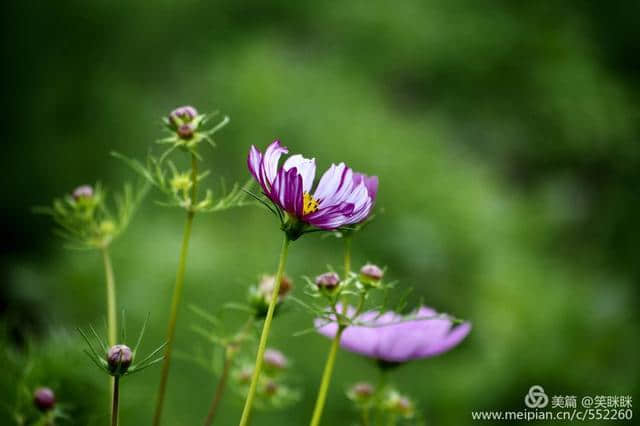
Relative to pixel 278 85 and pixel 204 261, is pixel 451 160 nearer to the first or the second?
pixel 278 85

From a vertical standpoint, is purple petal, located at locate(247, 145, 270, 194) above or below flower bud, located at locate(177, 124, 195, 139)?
below

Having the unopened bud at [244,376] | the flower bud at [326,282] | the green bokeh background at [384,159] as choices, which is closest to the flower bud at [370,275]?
the flower bud at [326,282]

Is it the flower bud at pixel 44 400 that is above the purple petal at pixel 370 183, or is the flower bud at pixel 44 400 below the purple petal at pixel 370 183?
below

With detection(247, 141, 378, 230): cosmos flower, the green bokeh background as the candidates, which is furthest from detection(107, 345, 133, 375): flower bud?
the green bokeh background

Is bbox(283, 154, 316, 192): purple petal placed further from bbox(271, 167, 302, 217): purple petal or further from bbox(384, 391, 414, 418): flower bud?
bbox(384, 391, 414, 418): flower bud

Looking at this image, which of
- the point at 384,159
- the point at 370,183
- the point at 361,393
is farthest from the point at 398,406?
the point at 384,159

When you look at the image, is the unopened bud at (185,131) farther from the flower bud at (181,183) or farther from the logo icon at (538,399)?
the logo icon at (538,399)

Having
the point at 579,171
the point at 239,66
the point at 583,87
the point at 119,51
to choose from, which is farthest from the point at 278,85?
the point at 579,171
